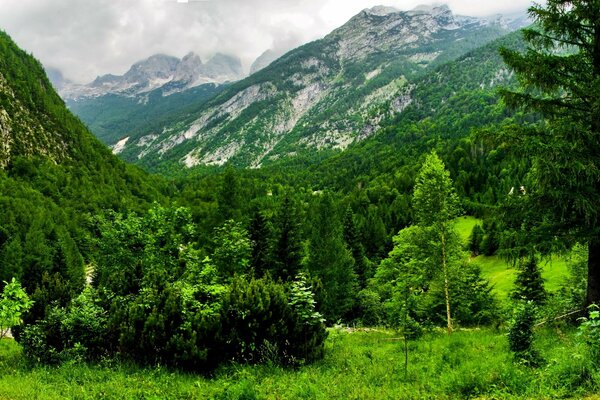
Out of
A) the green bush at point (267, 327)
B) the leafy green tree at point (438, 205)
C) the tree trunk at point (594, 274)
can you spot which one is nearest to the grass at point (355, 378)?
the green bush at point (267, 327)

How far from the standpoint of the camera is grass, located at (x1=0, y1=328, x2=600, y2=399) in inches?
333

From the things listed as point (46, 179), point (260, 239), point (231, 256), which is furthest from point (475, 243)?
point (46, 179)

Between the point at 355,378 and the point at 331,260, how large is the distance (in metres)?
28.2

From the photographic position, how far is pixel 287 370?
37.8ft

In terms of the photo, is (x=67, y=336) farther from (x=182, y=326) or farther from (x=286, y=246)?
(x=286, y=246)

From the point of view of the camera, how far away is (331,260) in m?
38.6

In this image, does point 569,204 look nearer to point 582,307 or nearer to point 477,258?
point 582,307

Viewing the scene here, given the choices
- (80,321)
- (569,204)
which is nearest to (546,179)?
(569,204)

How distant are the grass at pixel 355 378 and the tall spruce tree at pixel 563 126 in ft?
11.2

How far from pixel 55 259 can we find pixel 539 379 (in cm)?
5462

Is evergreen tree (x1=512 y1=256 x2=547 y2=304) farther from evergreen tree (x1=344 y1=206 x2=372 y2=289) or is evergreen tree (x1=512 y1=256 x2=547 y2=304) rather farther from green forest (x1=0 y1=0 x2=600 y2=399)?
evergreen tree (x1=344 y1=206 x2=372 y2=289)

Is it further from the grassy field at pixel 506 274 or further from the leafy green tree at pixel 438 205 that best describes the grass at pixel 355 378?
the grassy field at pixel 506 274

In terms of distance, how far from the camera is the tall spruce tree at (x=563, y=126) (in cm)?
1191

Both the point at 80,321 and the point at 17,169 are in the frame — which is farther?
the point at 17,169
